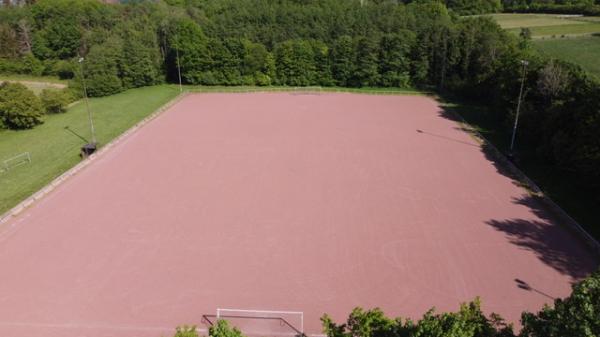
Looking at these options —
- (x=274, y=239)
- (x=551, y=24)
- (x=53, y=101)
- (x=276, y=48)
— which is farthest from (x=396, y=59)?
(x=551, y=24)

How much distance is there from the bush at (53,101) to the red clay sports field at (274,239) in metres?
14.1

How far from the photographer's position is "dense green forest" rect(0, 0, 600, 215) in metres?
51.3

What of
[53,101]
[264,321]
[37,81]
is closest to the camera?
[264,321]

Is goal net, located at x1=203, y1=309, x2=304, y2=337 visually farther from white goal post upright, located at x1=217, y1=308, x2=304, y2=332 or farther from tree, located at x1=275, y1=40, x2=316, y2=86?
tree, located at x1=275, y1=40, x2=316, y2=86

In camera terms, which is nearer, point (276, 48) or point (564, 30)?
point (276, 48)

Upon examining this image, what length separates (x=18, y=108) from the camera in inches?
1534

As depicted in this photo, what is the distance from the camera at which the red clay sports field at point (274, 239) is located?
17.5m

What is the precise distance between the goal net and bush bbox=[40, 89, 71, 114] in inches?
1385

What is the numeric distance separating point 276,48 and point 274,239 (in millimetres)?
41726

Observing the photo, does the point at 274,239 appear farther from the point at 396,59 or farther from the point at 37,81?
the point at 37,81

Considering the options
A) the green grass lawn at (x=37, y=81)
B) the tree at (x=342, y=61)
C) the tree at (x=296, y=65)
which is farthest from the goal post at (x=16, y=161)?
the tree at (x=342, y=61)

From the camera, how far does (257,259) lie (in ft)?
66.2

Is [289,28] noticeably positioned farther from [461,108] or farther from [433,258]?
[433,258]

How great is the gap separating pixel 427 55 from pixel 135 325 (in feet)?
160
